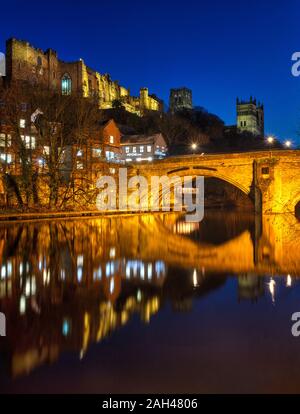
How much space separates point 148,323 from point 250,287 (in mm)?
4641

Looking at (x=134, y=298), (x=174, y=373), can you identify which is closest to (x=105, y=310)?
(x=134, y=298)

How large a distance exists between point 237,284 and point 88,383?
24.9ft

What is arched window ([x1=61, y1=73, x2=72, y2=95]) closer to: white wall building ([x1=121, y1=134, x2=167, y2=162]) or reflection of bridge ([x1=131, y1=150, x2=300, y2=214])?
white wall building ([x1=121, y1=134, x2=167, y2=162])

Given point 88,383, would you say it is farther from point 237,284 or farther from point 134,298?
point 237,284

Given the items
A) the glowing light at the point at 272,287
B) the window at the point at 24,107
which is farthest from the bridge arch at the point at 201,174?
the glowing light at the point at 272,287

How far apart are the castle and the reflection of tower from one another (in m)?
57.7

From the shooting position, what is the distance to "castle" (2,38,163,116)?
82188mm

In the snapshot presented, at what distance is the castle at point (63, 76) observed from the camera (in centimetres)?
8219

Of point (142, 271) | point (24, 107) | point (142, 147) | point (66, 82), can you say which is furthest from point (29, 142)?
point (66, 82)

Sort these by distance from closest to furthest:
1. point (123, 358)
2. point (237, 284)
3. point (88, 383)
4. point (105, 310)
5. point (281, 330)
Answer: point (88, 383)
point (123, 358)
point (281, 330)
point (105, 310)
point (237, 284)

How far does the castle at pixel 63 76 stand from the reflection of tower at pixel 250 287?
57.7 metres

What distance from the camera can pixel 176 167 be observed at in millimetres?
51219

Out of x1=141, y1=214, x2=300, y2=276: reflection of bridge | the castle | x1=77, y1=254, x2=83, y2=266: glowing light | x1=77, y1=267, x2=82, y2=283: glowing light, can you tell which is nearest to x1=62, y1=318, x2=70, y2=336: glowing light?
x1=77, y1=267, x2=82, y2=283: glowing light

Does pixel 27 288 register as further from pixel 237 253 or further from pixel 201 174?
pixel 201 174
